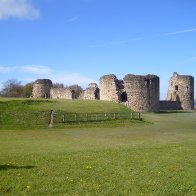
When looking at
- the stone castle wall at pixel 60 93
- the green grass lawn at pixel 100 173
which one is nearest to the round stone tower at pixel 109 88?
the stone castle wall at pixel 60 93

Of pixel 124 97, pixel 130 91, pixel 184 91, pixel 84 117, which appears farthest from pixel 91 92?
pixel 84 117

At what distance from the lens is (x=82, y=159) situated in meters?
14.2

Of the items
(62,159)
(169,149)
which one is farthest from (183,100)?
(62,159)

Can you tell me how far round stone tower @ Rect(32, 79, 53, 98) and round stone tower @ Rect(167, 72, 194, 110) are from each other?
22455mm

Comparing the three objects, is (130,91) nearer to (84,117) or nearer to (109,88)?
(109,88)

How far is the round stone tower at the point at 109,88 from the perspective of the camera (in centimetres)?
5578

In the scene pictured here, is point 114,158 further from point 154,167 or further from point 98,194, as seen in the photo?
point 98,194

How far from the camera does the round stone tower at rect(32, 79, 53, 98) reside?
2682 inches

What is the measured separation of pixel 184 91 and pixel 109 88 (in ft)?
57.3

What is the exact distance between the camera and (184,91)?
222 feet

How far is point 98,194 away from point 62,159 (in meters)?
4.59

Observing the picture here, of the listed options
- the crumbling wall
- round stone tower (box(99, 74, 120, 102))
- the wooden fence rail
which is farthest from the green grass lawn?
the crumbling wall

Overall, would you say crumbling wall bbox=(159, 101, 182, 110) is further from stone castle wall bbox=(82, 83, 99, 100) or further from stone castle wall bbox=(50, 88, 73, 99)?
stone castle wall bbox=(50, 88, 73, 99)

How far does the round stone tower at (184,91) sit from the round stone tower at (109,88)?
1689 cm
